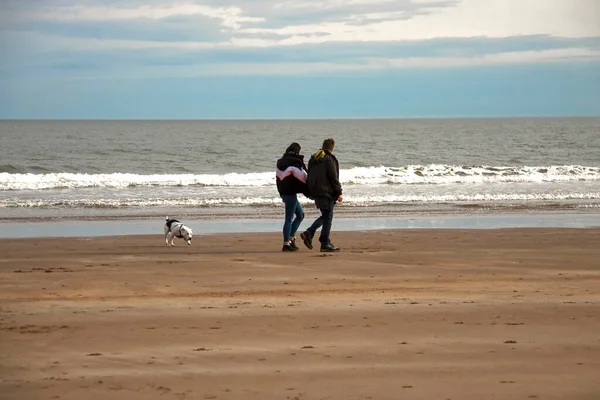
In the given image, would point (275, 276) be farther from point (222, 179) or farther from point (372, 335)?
point (222, 179)

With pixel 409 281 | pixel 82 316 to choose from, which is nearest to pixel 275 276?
pixel 409 281

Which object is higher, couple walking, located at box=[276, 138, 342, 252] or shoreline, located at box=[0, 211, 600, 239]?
couple walking, located at box=[276, 138, 342, 252]

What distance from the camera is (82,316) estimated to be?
7.46m

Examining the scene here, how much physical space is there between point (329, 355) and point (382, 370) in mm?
508

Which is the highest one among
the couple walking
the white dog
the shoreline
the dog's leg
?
the couple walking

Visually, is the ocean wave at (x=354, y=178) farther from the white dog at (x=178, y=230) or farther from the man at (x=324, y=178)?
the man at (x=324, y=178)

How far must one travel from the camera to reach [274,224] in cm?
1772

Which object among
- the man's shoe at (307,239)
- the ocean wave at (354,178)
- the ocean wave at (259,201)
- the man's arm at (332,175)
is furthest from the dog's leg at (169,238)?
the ocean wave at (354,178)

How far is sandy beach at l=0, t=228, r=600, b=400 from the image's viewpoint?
A: 5.41 m

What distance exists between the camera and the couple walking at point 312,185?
1220cm

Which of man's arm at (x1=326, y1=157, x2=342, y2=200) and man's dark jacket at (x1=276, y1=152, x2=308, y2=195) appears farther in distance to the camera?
man's dark jacket at (x1=276, y1=152, x2=308, y2=195)

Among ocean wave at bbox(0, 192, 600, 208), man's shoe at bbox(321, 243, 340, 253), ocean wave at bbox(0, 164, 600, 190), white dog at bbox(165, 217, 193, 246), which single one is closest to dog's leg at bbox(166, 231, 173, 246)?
white dog at bbox(165, 217, 193, 246)

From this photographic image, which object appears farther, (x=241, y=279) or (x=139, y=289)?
(x=241, y=279)

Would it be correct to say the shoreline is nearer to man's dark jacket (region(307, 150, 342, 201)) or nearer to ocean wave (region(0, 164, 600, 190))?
man's dark jacket (region(307, 150, 342, 201))
